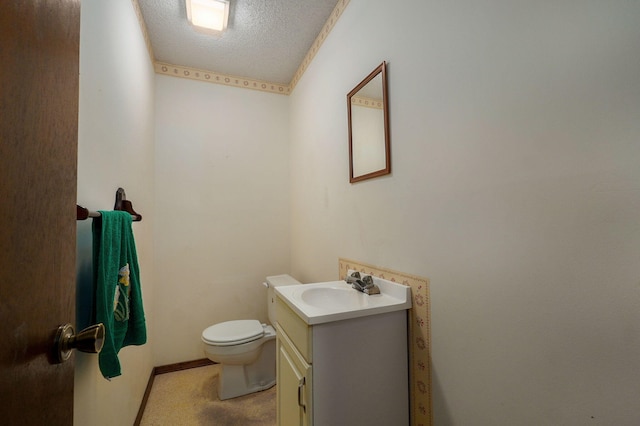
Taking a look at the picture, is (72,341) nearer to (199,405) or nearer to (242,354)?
(242,354)

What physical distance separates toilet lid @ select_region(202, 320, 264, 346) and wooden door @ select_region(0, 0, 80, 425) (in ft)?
4.51

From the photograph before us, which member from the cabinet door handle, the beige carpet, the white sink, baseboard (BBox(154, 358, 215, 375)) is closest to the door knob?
the white sink

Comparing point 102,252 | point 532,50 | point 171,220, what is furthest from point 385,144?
point 171,220

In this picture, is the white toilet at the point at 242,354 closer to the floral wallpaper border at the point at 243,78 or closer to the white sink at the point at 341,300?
the white sink at the point at 341,300

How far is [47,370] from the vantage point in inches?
18.2

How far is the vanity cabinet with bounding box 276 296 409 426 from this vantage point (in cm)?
102

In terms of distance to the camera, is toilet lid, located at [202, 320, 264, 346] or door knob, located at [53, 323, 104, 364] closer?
door knob, located at [53, 323, 104, 364]

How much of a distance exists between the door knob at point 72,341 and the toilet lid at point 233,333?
4.71ft

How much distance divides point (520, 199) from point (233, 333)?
1.89 m

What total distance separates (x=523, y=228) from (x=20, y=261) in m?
1.06

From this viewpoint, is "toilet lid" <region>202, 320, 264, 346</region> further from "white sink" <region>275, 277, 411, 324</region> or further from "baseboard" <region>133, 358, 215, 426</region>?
"white sink" <region>275, 277, 411, 324</region>

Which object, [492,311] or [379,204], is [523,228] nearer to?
[492,311]

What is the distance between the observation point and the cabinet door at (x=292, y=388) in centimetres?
103

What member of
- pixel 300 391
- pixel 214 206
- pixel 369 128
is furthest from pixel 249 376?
pixel 369 128
